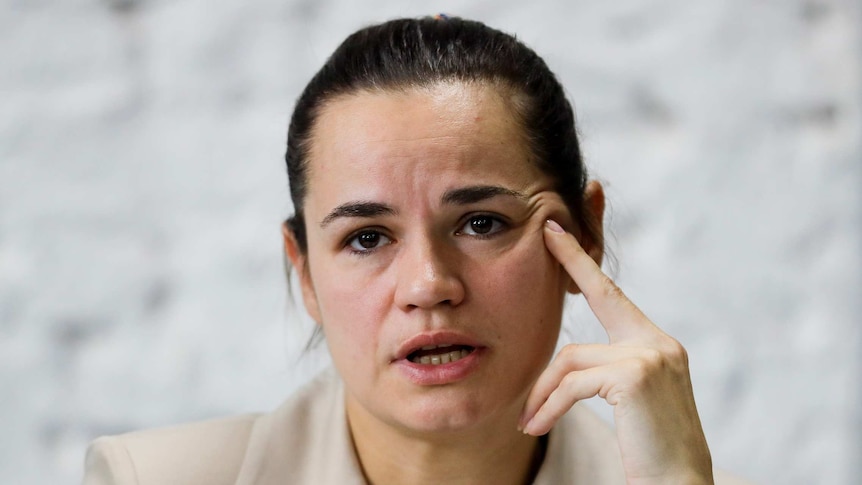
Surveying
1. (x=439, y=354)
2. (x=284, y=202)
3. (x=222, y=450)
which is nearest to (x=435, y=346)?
(x=439, y=354)

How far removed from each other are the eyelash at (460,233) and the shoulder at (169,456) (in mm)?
412

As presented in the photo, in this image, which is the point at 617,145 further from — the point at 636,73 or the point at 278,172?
the point at 278,172

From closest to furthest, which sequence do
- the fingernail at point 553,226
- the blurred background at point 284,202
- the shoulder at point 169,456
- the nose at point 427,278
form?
the nose at point 427,278
the fingernail at point 553,226
the shoulder at point 169,456
the blurred background at point 284,202

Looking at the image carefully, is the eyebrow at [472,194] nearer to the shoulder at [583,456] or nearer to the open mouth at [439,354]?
the open mouth at [439,354]

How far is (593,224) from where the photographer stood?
1.70 m

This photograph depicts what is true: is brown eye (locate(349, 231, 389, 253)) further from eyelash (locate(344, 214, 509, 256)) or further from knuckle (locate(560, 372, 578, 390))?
knuckle (locate(560, 372, 578, 390))

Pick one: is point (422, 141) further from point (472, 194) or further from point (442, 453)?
point (442, 453)

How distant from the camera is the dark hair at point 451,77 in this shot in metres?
1.56

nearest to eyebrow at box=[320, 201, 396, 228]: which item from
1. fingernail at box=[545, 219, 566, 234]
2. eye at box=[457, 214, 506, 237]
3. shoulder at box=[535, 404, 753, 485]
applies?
eye at box=[457, 214, 506, 237]

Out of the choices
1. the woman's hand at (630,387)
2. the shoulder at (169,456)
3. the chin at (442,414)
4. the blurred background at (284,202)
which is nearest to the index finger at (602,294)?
the woman's hand at (630,387)

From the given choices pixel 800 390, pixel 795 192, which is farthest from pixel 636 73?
pixel 800 390

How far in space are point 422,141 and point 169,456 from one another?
2.08 ft

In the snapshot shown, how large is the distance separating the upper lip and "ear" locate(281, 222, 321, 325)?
0.25 metres

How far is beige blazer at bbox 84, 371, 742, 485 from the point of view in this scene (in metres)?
1.67
